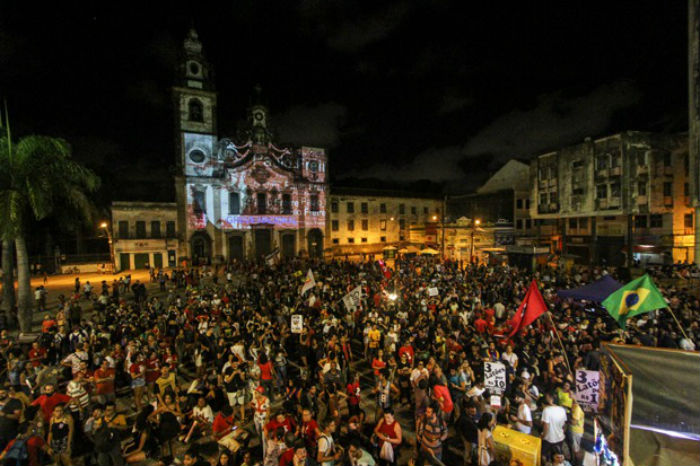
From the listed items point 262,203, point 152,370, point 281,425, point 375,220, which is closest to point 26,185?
point 152,370

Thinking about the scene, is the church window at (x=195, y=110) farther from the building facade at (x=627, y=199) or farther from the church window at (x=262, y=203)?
the building facade at (x=627, y=199)

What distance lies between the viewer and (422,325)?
10.7 meters

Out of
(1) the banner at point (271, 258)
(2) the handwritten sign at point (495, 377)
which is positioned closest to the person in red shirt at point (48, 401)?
(2) the handwritten sign at point (495, 377)

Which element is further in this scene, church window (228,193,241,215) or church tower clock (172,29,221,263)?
church window (228,193,241,215)

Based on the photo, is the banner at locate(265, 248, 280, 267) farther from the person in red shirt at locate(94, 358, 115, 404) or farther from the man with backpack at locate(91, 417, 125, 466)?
the man with backpack at locate(91, 417, 125, 466)

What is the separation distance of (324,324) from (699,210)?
23192 mm

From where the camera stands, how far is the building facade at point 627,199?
27875 millimetres

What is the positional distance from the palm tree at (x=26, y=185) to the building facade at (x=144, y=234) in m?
17.7

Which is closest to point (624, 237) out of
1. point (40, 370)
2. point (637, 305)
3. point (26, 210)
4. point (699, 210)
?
point (699, 210)

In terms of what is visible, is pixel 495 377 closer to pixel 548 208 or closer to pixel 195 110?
pixel 548 208

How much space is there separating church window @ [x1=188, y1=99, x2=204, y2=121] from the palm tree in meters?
21.4

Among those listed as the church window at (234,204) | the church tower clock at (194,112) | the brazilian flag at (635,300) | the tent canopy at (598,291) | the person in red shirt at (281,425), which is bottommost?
the person in red shirt at (281,425)

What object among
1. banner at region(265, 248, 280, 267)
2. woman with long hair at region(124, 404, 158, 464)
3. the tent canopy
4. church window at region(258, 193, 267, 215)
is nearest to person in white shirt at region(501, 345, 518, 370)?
the tent canopy

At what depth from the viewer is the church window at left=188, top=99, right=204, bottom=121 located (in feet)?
112
